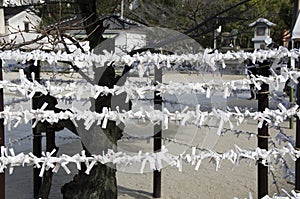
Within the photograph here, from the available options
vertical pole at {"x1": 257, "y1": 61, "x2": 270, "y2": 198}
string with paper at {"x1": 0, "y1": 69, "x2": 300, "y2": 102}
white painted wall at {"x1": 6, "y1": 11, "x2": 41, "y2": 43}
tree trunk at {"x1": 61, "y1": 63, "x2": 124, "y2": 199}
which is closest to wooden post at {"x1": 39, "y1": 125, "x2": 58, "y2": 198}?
tree trunk at {"x1": 61, "y1": 63, "x2": 124, "y2": 199}

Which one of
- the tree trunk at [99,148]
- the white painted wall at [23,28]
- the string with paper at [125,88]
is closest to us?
the string with paper at [125,88]

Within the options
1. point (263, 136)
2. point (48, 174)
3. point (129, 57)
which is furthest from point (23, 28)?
point (263, 136)

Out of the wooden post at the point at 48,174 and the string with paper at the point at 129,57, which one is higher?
the string with paper at the point at 129,57

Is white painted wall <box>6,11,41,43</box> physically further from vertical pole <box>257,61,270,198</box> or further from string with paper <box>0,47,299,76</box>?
vertical pole <box>257,61,270,198</box>

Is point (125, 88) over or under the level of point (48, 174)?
over

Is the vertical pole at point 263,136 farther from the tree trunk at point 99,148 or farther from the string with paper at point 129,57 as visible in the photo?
the tree trunk at point 99,148

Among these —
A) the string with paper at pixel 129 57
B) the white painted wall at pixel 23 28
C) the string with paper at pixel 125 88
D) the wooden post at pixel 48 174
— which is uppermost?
the white painted wall at pixel 23 28

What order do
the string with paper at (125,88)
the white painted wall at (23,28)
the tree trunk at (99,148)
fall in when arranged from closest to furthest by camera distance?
the string with paper at (125,88), the white painted wall at (23,28), the tree trunk at (99,148)

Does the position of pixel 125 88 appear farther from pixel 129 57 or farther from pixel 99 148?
pixel 99 148

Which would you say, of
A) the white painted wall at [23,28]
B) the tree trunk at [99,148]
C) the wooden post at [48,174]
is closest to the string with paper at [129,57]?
the white painted wall at [23,28]

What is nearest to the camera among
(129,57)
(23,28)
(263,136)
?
(129,57)

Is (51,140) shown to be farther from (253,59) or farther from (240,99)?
(240,99)

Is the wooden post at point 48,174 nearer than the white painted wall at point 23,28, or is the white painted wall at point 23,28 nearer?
the white painted wall at point 23,28

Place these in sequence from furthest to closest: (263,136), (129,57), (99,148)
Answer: (99,148) < (263,136) < (129,57)
